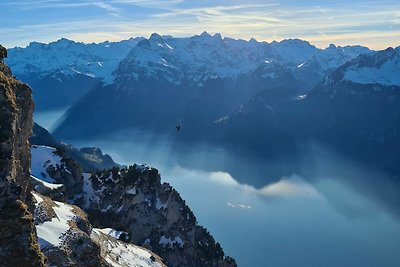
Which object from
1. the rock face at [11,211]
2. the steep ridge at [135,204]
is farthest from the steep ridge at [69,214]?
the steep ridge at [135,204]

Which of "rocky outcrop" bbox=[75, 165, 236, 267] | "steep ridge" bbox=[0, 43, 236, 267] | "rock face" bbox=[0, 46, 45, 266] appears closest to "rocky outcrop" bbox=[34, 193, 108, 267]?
"steep ridge" bbox=[0, 43, 236, 267]

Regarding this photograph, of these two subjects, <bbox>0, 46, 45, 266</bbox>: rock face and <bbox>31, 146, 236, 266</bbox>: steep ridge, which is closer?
<bbox>0, 46, 45, 266</bbox>: rock face

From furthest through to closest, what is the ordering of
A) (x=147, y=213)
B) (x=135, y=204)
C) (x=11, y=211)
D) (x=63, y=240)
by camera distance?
(x=147, y=213)
(x=135, y=204)
(x=63, y=240)
(x=11, y=211)

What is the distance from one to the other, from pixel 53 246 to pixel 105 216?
179 feet

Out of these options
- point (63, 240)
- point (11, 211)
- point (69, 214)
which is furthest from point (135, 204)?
point (11, 211)

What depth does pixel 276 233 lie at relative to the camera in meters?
197

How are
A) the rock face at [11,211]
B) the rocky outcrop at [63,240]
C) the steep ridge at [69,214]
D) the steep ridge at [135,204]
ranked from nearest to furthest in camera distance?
1. the rock face at [11,211]
2. the steep ridge at [69,214]
3. the rocky outcrop at [63,240]
4. the steep ridge at [135,204]

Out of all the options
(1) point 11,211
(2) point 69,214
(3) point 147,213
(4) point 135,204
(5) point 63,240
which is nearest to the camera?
(1) point 11,211

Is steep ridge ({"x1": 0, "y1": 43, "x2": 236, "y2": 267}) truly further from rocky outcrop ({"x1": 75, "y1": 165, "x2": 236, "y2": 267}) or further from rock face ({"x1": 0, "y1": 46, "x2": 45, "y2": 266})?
rocky outcrop ({"x1": 75, "y1": 165, "x2": 236, "y2": 267})

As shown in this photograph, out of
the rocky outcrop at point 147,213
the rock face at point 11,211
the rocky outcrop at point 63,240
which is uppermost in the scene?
the rock face at point 11,211

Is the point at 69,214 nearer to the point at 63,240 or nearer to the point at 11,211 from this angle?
the point at 63,240

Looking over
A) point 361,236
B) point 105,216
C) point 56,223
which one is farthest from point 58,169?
point 361,236

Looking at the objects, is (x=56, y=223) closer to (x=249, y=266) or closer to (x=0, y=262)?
(x=0, y=262)

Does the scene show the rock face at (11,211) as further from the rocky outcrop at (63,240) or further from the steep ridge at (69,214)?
the rocky outcrop at (63,240)
